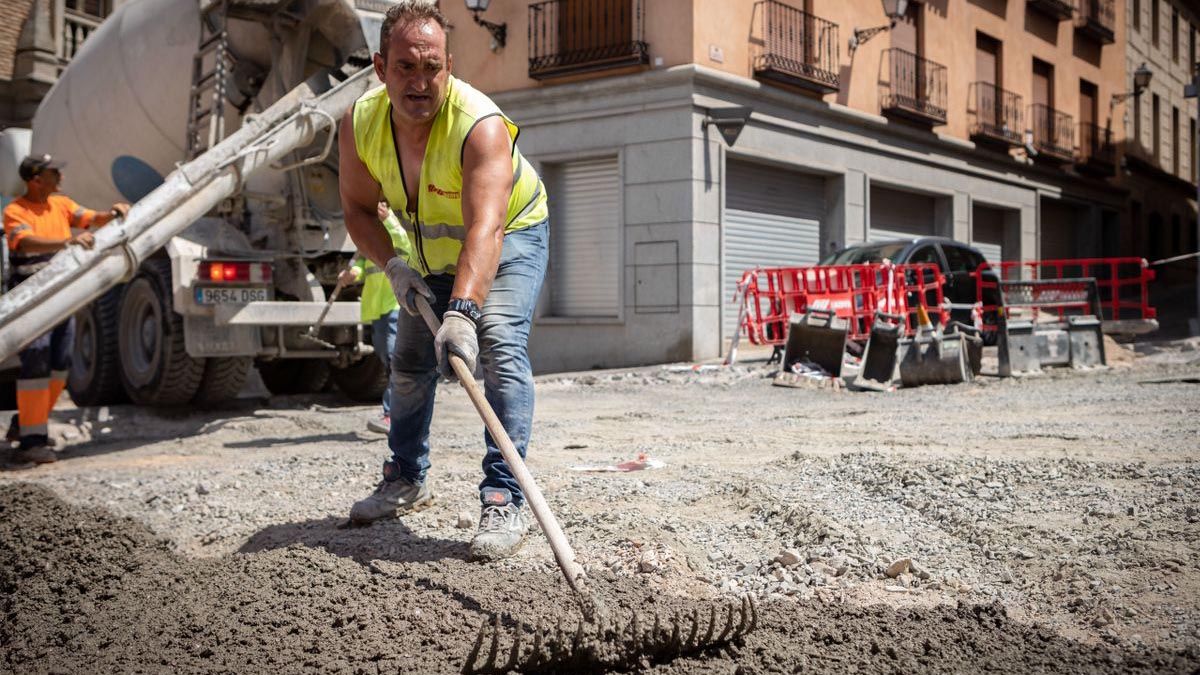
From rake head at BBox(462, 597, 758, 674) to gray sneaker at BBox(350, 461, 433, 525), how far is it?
1.32 meters

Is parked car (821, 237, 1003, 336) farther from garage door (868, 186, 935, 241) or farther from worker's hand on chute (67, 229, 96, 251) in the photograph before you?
worker's hand on chute (67, 229, 96, 251)

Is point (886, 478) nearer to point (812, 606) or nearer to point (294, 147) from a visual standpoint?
point (812, 606)

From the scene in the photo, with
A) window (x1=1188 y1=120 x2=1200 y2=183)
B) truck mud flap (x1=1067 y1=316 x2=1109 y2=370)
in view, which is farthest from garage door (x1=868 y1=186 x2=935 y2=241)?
window (x1=1188 y1=120 x2=1200 y2=183)

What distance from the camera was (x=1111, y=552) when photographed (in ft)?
Answer: 10.4

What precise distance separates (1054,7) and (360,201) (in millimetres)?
22118

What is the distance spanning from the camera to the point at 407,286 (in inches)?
136

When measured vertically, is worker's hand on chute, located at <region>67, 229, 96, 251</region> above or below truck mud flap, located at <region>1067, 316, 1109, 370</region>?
above

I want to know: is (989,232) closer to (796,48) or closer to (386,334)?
(796,48)

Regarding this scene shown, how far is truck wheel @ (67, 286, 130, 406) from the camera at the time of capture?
824 centimetres

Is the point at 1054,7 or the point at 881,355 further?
the point at 1054,7

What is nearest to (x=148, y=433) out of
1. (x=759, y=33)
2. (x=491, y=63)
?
(x=491, y=63)

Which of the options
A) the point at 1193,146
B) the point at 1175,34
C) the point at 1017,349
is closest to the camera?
the point at 1017,349

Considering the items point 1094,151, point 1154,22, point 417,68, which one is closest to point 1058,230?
point 1094,151

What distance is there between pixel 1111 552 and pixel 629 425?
4.40 meters
